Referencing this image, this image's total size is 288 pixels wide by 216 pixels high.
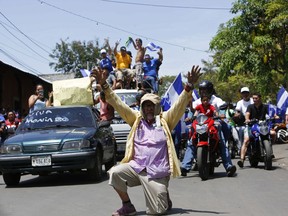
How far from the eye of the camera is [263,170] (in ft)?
40.9

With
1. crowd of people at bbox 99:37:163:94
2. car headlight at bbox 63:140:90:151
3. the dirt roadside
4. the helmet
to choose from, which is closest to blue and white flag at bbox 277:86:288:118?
the dirt roadside

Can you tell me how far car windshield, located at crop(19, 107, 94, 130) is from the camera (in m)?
11.9

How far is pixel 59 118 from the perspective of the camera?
473 inches

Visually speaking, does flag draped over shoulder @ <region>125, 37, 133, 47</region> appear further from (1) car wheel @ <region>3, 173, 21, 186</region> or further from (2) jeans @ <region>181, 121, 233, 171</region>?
(1) car wheel @ <region>3, 173, 21, 186</region>

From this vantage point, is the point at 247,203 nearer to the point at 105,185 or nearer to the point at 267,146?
the point at 105,185

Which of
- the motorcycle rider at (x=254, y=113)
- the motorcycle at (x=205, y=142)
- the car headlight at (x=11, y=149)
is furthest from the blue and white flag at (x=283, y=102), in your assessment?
the car headlight at (x=11, y=149)

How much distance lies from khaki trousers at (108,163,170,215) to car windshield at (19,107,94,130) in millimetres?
4605

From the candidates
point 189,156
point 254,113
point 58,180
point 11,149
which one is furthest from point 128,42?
point 11,149

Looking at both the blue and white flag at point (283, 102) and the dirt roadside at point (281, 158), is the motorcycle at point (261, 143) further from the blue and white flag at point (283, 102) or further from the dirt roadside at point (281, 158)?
the blue and white flag at point (283, 102)

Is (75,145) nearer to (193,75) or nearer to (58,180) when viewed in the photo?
(58,180)

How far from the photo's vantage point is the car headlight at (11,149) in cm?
1085

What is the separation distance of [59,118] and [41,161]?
157 centimetres

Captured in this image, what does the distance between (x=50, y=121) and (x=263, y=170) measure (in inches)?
183

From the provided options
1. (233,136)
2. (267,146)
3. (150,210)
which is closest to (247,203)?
(150,210)
